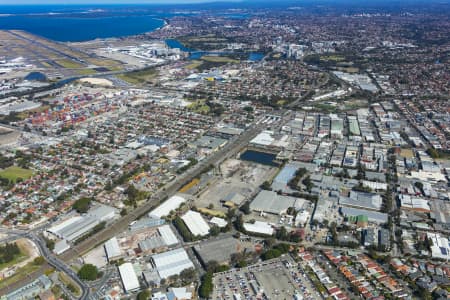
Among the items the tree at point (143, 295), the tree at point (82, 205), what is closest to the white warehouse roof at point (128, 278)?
the tree at point (143, 295)

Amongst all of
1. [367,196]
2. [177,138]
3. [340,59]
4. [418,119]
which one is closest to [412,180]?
[367,196]

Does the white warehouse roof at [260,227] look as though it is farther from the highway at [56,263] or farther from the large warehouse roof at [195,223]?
the highway at [56,263]

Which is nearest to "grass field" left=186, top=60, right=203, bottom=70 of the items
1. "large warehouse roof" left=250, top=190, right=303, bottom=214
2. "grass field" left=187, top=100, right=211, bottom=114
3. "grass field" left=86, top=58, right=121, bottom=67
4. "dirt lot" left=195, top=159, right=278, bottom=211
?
"grass field" left=86, top=58, right=121, bottom=67

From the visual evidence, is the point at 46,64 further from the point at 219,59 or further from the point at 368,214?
the point at 368,214

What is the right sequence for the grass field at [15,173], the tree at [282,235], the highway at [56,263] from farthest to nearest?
the grass field at [15,173]
the tree at [282,235]
the highway at [56,263]

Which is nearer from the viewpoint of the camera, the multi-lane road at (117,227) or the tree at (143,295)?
the tree at (143,295)

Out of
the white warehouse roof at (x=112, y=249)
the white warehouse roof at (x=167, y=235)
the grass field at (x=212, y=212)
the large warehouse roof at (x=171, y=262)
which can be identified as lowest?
the white warehouse roof at (x=112, y=249)

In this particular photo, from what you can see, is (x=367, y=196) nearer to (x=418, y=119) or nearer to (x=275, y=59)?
(x=418, y=119)
